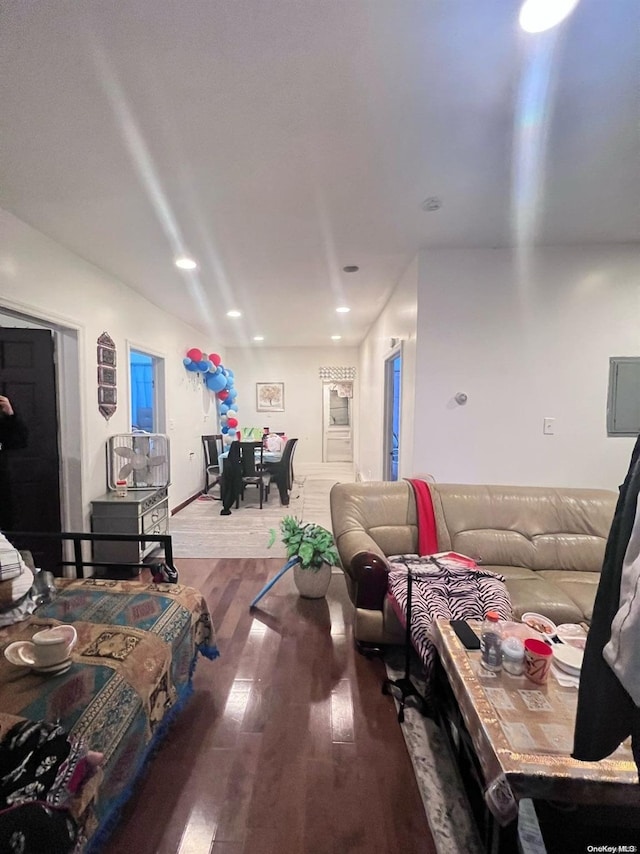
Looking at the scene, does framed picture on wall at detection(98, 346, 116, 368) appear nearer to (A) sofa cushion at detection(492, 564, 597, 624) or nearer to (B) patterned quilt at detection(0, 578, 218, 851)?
(B) patterned quilt at detection(0, 578, 218, 851)

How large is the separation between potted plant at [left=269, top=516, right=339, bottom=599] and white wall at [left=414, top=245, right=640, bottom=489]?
1037 millimetres

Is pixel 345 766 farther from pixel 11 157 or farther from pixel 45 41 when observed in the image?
pixel 11 157

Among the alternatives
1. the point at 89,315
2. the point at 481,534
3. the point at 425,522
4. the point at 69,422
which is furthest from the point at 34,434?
the point at 481,534

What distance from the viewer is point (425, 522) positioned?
7.97 feet

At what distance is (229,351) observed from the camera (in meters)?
7.97

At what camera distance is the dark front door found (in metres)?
2.59

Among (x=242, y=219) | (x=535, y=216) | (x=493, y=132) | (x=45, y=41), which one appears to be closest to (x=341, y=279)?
(x=242, y=219)

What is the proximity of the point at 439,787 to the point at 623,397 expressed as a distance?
304 centimetres

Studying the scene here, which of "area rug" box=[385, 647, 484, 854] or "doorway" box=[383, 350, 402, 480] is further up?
"doorway" box=[383, 350, 402, 480]

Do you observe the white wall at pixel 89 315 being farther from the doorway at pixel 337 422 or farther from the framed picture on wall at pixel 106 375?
the doorway at pixel 337 422

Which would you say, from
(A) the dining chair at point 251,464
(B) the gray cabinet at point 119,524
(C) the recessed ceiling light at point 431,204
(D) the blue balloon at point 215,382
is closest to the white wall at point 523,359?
(C) the recessed ceiling light at point 431,204

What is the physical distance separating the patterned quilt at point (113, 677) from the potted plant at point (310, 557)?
0.85 meters

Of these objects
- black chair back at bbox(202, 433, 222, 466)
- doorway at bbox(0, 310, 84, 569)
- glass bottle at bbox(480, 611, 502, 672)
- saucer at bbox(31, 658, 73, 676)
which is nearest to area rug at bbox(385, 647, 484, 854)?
glass bottle at bbox(480, 611, 502, 672)

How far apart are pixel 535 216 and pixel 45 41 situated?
8.68 feet
